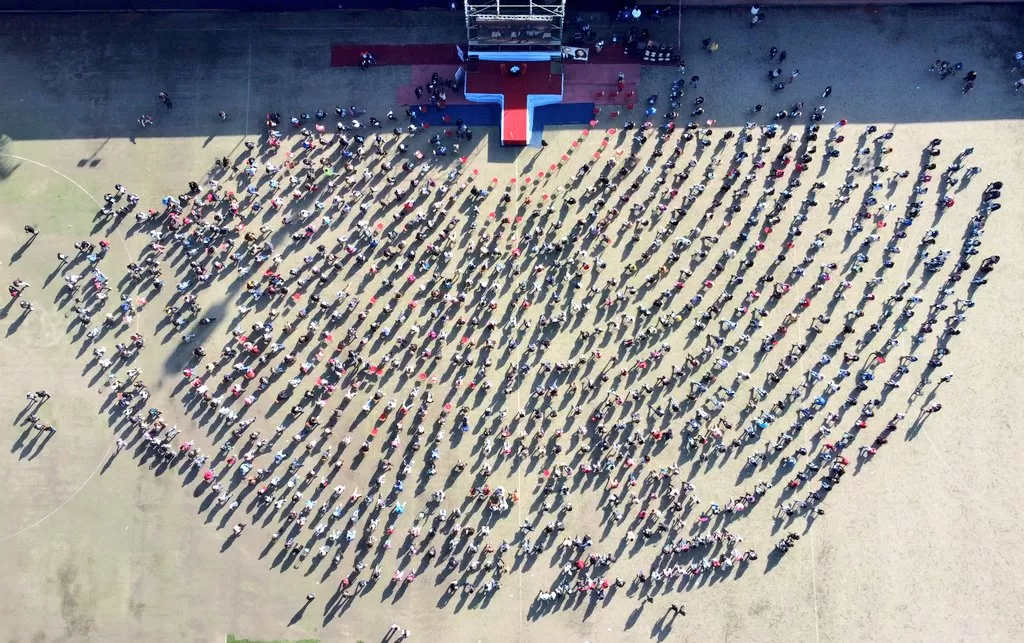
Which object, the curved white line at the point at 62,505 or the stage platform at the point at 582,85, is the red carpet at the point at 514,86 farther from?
the curved white line at the point at 62,505

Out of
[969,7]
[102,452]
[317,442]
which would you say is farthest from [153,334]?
[969,7]

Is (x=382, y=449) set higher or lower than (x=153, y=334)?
lower

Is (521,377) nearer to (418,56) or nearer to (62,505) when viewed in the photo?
(418,56)

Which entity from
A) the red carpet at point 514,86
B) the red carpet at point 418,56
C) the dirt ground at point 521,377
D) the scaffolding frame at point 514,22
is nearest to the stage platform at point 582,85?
the red carpet at point 418,56

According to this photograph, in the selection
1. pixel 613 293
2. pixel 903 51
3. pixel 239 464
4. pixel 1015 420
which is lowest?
pixel 239 464

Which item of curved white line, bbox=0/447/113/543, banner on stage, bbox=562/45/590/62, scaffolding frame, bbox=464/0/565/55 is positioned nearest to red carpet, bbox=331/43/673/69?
banner on stage, bbox=562/45/590/62

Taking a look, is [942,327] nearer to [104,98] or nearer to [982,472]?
[982,472]

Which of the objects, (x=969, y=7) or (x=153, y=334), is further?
A: (x=969, y=7)

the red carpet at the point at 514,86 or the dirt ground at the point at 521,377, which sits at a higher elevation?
the red carpet at the point at 514,86
